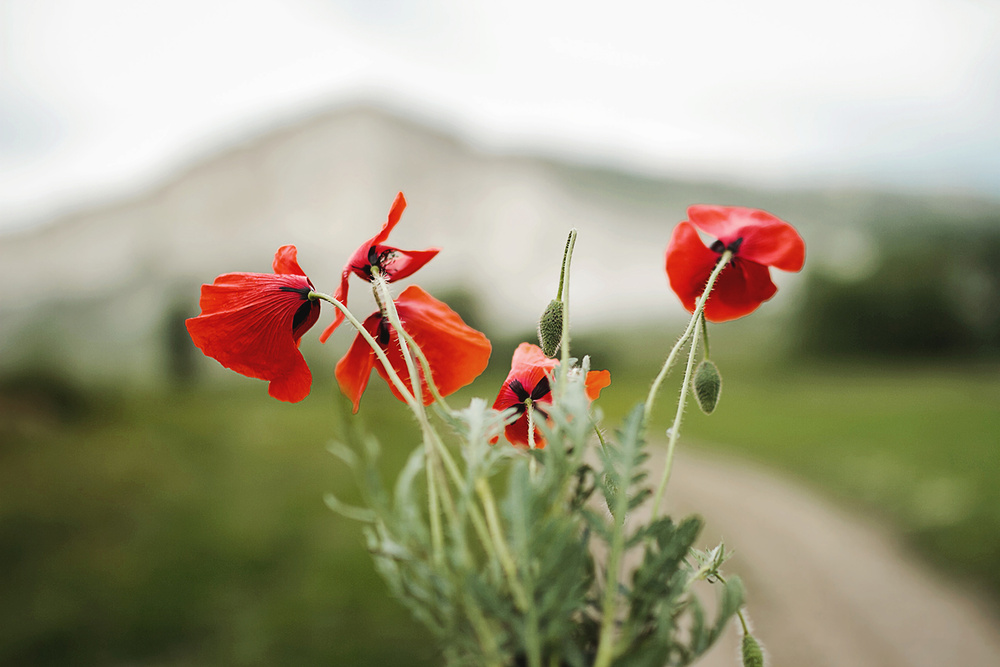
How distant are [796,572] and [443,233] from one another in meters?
3.65

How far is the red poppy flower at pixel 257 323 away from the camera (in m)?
0.37

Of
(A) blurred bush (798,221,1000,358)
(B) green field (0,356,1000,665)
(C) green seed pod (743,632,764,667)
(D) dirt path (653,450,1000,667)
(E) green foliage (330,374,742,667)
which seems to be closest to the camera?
(E) green foliage (330,374,742,667)

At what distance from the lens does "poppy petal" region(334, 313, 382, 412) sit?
405mm

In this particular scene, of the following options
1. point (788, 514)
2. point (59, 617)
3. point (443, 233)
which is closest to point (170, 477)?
point (59, 617)

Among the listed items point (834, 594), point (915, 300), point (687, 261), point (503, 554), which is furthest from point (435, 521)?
point (915, 300)

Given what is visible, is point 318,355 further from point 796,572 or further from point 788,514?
point 788,514

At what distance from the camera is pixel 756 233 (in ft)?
1.25

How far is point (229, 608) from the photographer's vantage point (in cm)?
262

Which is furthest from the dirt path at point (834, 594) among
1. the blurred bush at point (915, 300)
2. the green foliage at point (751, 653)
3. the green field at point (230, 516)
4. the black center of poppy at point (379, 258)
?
the blurred bush at point (915, 300)

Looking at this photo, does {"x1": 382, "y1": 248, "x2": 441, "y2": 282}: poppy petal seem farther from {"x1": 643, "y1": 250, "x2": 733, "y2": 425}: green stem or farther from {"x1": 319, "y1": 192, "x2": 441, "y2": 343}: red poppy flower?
{"x1": 643, "y1": 250, "x2": 733, "y2": 425}: green stem

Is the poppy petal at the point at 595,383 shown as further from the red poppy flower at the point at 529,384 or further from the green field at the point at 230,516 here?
the green field at the point at 230,516

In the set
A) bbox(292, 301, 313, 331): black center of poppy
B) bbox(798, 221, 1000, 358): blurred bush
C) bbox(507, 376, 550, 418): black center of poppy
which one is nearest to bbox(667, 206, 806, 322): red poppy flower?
bbox(507, 376, 550, 418): black center of poppy

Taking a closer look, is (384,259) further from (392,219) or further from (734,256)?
(734,256)

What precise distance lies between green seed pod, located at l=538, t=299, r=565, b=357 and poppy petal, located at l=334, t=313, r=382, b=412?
113mm
